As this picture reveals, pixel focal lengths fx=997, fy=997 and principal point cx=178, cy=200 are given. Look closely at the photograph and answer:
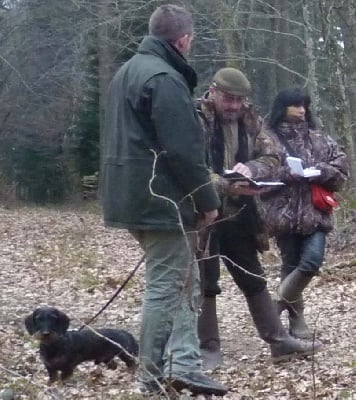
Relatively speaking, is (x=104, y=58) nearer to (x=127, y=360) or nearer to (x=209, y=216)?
(x=127, y=360)

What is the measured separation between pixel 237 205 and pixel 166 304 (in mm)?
1456

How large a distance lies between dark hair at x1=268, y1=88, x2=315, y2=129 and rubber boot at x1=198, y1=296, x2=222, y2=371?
151 centimetres

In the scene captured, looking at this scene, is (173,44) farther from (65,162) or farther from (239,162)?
(65,162)

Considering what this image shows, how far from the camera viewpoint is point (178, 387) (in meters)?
5.73

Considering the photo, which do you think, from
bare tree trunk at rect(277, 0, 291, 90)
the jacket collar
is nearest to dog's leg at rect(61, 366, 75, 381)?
the jacket collar

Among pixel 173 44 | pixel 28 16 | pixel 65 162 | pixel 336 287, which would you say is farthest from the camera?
pixel 65 162

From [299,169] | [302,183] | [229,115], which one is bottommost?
[302,183]

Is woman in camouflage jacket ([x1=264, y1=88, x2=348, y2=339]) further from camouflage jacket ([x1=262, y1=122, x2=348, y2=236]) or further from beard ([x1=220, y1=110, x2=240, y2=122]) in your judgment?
beard ([x1=220, y1=110, x2=240, y2=122])

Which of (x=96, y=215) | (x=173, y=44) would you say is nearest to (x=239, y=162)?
(x=173, y=44)

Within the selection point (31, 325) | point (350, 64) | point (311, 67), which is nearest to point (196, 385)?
point (31, 325)

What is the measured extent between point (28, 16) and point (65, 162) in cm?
549

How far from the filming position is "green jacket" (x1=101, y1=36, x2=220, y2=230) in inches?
220

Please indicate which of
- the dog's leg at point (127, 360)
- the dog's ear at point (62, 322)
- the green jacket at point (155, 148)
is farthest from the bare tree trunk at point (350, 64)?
the green jacket at point (155, 148)

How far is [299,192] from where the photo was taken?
7766 millimetres
